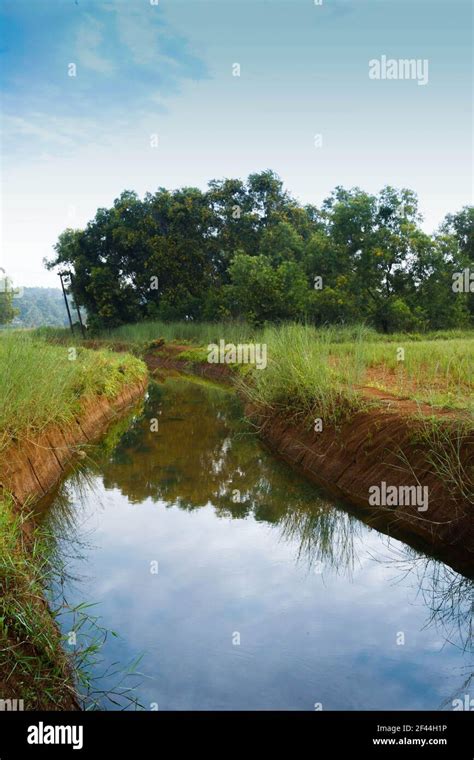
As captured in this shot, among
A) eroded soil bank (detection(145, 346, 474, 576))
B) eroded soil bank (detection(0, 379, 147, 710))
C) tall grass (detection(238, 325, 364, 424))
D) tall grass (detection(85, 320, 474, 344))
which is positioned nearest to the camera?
eroded soil bank (detection(0, 379, 147, 710))

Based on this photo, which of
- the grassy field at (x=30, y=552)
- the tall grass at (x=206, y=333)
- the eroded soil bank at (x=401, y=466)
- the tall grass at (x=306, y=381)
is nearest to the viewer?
the grassy field at (x=30, y=552)

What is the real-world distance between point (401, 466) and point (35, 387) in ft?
14.6

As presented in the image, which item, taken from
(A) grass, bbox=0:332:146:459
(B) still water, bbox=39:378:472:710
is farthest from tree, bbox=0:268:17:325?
(B) still water, bbox=39:378:472:710

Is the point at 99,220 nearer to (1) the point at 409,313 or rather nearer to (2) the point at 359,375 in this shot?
(1) the point at 409,313

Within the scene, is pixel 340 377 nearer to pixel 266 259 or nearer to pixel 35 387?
pixel 35 387

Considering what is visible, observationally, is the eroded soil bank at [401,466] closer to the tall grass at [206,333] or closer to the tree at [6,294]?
the tree at [6,294]

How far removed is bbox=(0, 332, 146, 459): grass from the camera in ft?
23.6

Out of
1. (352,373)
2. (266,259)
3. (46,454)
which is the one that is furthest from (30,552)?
(266,259)

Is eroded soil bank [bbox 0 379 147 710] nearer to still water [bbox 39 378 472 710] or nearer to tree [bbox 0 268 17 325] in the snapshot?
still water [bbox 39 378 472 710]

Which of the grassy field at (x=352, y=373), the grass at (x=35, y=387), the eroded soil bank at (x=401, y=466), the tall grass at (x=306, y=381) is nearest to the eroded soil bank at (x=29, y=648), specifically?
the grass at (x=35, y=387)

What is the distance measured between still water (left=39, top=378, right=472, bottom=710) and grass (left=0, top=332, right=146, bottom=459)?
38.0 inches

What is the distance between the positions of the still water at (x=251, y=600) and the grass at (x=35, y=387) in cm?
97

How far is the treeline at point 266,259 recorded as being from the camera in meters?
21.0
